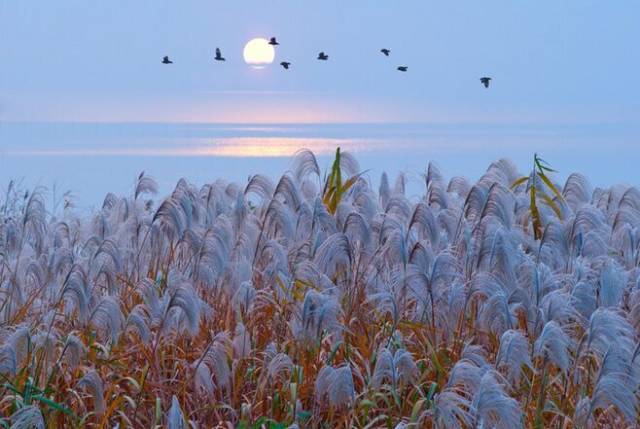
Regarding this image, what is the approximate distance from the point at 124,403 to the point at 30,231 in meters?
2.78

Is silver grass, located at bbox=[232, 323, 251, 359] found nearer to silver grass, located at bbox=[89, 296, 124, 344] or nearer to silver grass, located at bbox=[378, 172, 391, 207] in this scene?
silver grass, located at bbox=[89, 296, 124, 344]

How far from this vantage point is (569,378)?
197 inches

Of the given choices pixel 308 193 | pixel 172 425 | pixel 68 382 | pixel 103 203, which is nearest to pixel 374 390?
pixel 172 425

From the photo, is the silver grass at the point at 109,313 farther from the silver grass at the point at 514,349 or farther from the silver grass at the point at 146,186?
the silver grass at the point at 146,186

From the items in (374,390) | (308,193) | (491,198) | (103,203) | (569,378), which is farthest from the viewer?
(103,203)

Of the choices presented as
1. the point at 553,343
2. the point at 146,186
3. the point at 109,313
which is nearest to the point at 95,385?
the point at 109,313

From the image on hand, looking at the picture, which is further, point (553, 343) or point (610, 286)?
point (610, 286)

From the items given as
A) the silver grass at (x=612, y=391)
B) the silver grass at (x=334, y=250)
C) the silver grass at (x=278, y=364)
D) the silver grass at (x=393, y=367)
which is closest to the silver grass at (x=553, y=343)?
the silver grass at (x=612, y=391)

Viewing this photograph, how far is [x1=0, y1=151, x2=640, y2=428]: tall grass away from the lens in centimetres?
452

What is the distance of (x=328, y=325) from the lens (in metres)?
4.80

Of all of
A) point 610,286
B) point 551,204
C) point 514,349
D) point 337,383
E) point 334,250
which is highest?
point 551,204

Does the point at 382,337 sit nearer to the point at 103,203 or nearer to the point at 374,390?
the point at 374,390

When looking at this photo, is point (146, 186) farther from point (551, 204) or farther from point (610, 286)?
point (610, 286)

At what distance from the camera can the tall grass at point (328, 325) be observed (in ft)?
14.8
